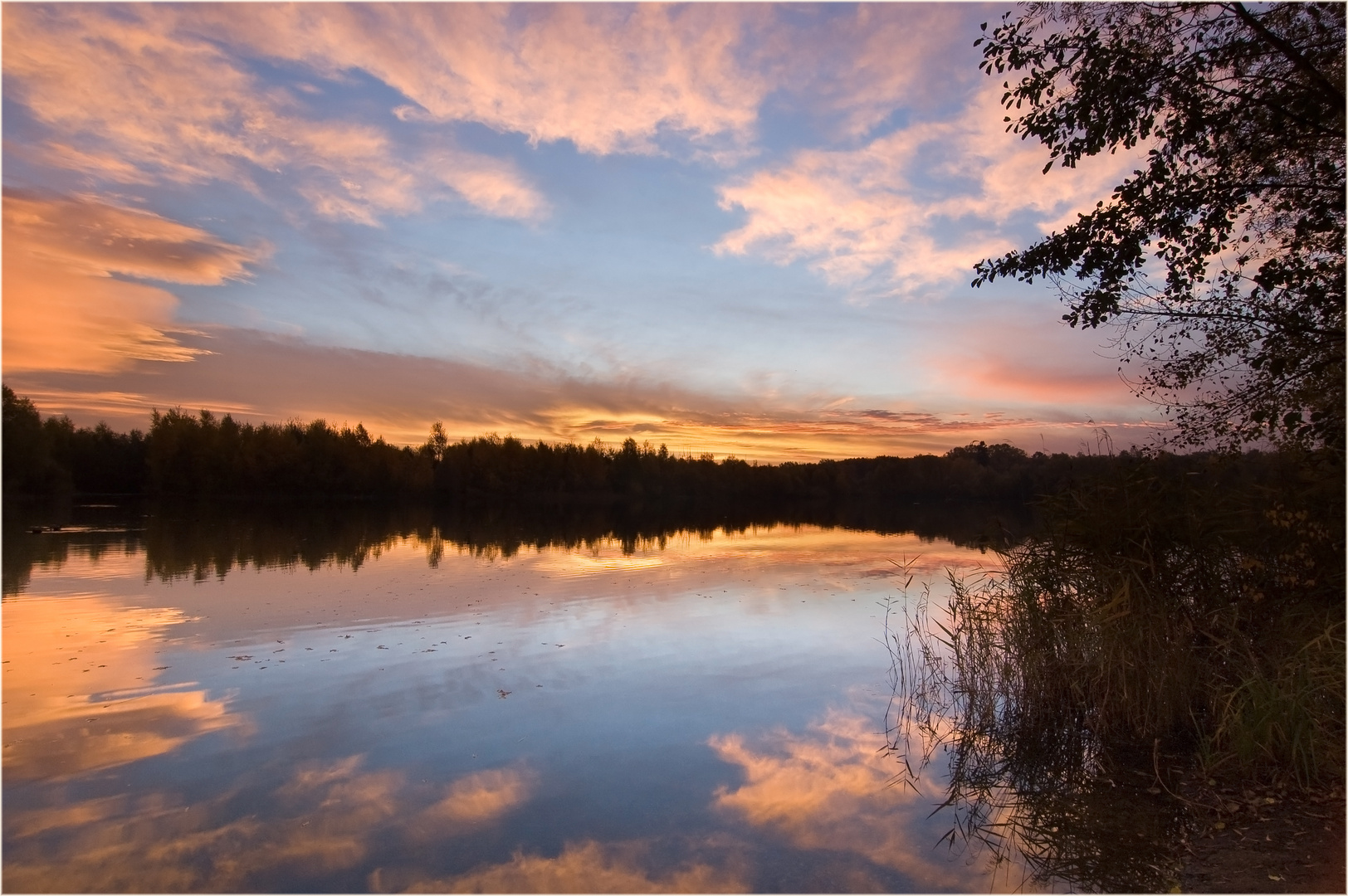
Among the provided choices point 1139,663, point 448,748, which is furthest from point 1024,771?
point 448,748

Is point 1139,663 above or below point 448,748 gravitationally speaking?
above

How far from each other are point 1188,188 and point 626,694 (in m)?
8.04

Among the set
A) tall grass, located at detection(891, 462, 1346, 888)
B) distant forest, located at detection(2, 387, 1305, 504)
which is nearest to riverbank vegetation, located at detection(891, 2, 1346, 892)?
tall grass, located at detection(891, 462, 1346, 888)

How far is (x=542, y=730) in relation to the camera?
7984 mm

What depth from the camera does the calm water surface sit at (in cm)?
531

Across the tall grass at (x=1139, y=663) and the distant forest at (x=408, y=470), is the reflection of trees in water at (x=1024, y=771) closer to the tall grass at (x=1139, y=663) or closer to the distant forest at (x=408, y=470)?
the tall grass at (x=1139, y=663)

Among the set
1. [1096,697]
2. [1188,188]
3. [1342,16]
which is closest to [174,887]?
[1096,697]

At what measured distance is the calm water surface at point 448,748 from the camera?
531 centimetres

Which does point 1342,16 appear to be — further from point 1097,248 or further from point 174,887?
point 174,887

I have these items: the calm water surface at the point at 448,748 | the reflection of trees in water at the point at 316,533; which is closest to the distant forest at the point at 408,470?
the reflection of trees in water at the point at 316,533

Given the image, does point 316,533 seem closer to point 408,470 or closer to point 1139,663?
point 1139,663

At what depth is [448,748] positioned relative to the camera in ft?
24.4

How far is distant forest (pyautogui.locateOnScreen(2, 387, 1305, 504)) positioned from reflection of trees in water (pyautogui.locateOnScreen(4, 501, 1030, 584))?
46.6 ft

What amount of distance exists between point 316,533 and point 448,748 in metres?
28.6
